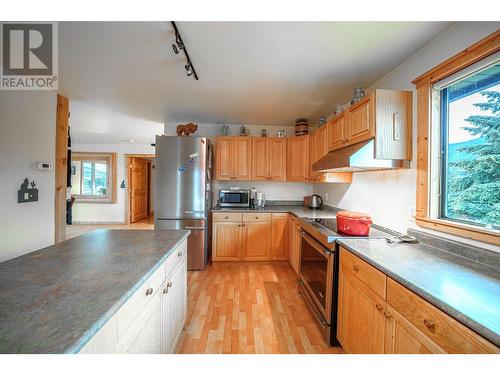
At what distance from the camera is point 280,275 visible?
2859 millimetres

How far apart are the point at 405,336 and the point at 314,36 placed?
1.97m

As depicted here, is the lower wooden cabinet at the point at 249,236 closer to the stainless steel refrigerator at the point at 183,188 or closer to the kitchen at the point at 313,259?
the kitchen at the point at 313,259

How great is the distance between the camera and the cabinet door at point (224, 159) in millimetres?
3441

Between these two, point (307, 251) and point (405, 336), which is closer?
point (405, 336)

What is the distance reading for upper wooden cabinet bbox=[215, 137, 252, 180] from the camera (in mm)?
3445

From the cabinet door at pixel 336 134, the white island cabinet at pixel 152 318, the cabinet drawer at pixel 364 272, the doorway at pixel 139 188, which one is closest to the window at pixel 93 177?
the doorway at pixel 139 188

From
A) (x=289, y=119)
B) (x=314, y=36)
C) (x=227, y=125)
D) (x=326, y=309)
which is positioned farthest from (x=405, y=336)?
(x=227, y=125)

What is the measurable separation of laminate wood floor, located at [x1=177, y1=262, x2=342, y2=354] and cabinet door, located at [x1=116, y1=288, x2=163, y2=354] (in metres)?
0.59

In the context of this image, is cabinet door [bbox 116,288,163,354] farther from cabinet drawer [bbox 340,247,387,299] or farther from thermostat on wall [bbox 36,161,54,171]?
thermostat on wall [bbox 36,161,54,171]

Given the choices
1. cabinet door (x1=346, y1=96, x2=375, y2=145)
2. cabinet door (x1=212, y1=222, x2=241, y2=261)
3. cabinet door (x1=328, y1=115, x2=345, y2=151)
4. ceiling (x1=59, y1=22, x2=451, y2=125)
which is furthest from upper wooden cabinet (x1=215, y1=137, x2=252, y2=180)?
cabinet door (x1=346, y1=96, x2=375, y2=145)
